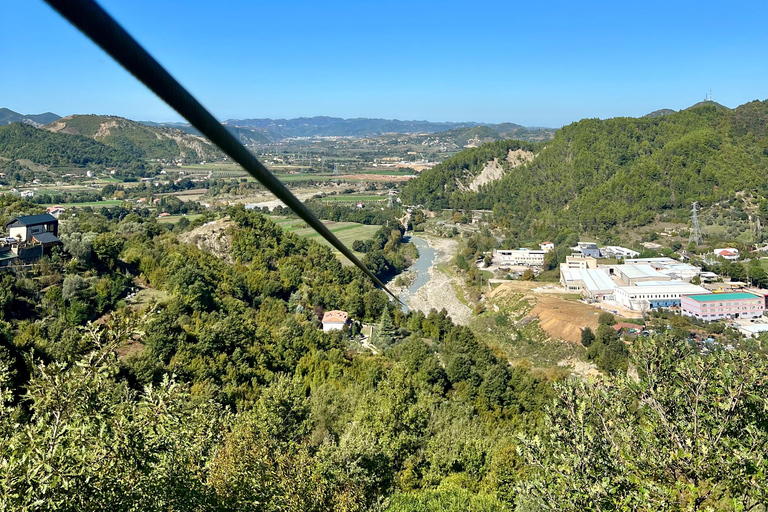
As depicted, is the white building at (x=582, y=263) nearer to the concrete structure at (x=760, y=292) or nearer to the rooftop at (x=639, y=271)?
the rooftop at (x=639, y=271)

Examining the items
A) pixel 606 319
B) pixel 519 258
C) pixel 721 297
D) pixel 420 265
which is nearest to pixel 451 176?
pixel 519 258

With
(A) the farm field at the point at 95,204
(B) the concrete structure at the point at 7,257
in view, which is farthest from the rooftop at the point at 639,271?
(A) the farm field at the point at 95,204

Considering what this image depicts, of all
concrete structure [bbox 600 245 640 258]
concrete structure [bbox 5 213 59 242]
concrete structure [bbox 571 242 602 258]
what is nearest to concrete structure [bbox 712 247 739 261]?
concrete structure [bbox 600 245 640 258]

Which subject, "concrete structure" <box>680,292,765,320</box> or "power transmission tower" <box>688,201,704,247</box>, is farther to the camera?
"power transmission tower" <box>688,201,704,247</box>

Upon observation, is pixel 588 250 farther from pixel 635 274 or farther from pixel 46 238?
pixel 46 238

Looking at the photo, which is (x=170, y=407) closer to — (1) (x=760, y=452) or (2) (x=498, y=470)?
(1) (x=760, y=452)

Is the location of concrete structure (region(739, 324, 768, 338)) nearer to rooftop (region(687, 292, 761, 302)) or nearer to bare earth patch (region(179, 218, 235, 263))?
rooftop (region(687, 292, 761, 302))
